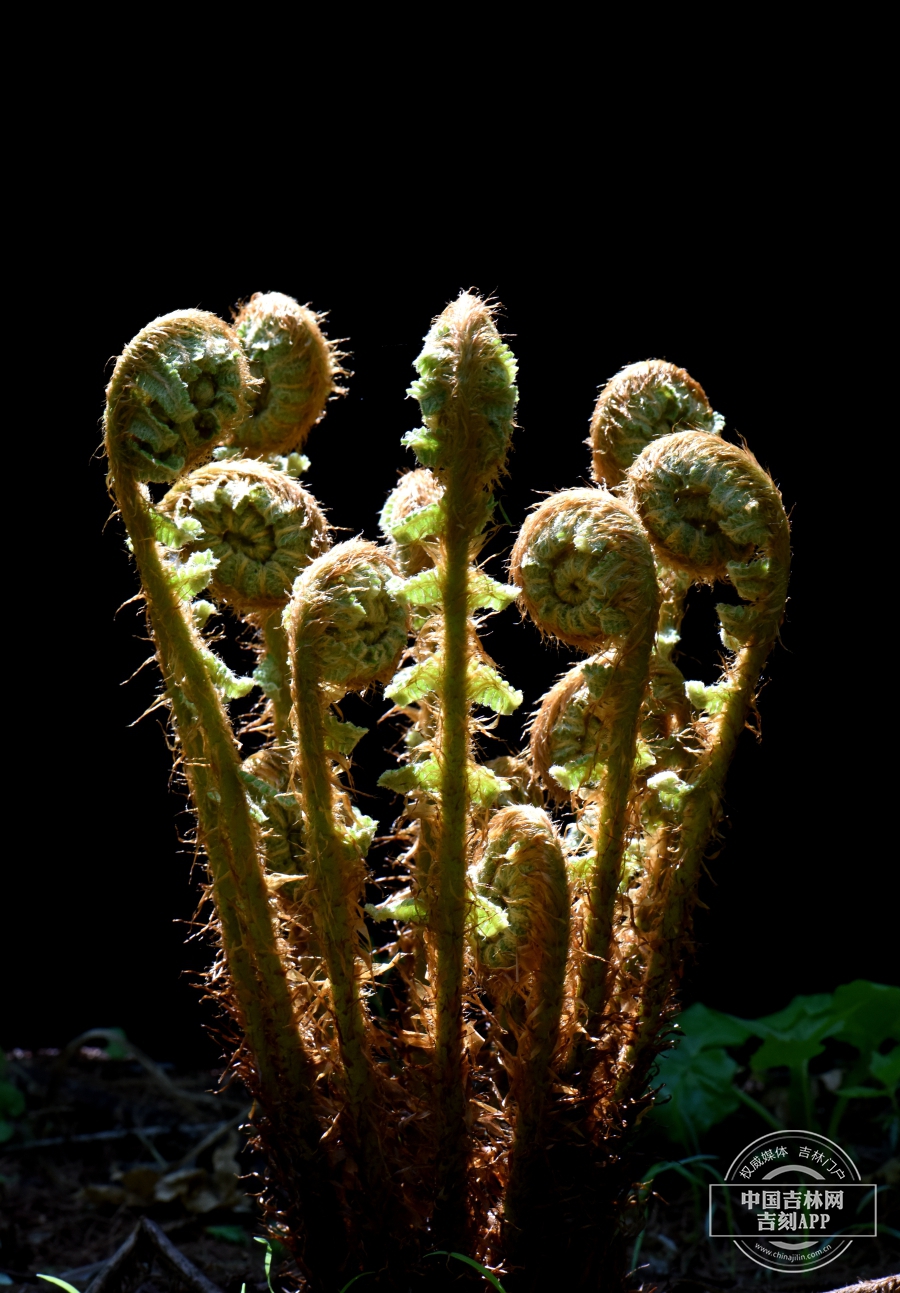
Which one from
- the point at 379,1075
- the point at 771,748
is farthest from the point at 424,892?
the point at 771,748

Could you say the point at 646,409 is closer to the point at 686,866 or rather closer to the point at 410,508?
the point at 410,508

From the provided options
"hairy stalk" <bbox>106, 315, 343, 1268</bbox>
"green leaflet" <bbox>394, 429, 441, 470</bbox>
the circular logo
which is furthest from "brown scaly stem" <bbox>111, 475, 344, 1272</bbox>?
the circular logo

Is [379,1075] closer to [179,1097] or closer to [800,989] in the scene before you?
[179,1097]

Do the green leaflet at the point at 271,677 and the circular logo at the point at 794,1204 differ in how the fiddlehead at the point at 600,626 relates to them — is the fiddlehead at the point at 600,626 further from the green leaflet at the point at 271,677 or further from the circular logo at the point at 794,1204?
the circular logo at the point at 794,1204

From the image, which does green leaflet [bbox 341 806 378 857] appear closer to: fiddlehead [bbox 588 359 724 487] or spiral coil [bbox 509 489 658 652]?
spiral coil [bbox 509 489 658 652]

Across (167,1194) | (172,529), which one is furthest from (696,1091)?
(172,529)

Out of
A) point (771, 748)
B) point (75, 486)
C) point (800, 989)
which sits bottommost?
point (800, 989)

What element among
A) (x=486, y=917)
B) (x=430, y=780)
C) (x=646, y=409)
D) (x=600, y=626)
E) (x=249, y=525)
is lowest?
(x=486, y=917)
